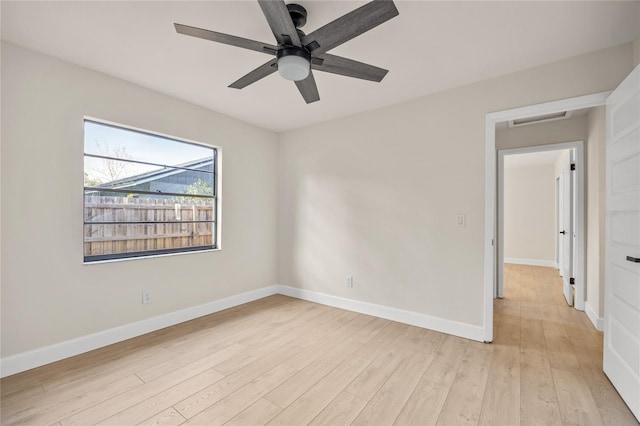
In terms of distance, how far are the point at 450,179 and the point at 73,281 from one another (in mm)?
3647

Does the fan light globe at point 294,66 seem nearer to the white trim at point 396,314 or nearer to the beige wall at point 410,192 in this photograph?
the beige wall at point 410,192

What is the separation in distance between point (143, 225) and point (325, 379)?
94.1 inches

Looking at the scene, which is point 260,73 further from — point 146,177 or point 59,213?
point 59,213

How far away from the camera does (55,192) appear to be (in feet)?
7.86

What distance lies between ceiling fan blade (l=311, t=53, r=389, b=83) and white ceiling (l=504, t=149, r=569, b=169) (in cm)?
486

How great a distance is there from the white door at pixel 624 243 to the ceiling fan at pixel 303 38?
166 cm

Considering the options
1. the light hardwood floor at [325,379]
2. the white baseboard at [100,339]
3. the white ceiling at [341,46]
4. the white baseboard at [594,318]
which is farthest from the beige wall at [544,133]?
the white baseboard at [100,339]

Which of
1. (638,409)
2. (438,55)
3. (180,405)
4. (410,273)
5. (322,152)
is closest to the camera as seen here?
(638,409)

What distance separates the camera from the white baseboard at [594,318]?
2.99 metres

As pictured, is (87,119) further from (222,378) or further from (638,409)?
(638,409)

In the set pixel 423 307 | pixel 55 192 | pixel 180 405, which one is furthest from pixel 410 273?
pixel 55 192

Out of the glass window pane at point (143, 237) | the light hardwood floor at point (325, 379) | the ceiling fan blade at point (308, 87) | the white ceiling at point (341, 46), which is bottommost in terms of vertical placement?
the light hardwood floor at point (325, 379)

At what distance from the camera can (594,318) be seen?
3.13m

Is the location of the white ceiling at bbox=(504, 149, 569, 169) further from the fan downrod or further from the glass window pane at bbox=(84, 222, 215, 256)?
the glass window pane at bbox=(84, 222, 215, 256)
